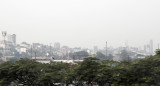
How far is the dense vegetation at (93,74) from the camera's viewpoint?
12430 mm

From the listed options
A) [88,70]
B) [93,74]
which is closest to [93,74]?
[93,74]

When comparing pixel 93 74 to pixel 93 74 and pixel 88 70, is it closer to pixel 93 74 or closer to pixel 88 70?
pixel 93 74

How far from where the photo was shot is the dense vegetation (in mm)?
12430

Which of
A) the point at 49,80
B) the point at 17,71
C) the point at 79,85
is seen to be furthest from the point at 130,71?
the point at 17,71

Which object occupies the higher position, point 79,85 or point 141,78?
point 141,78

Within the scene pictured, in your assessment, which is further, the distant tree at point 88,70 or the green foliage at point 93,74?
the distant tree at point 88,70

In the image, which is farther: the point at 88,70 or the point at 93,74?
the point at 88,70

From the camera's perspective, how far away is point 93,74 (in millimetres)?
13859

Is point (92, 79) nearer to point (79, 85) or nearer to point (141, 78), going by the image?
point (79, 85)

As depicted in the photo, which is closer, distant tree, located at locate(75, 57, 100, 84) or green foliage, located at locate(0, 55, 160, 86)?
green foliage, located at locate(0, 55, 160, 86)

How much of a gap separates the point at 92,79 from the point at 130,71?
272cm

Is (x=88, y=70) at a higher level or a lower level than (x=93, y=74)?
higher

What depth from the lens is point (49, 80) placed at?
1448 cm

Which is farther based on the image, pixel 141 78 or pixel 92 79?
pixel 92 79
